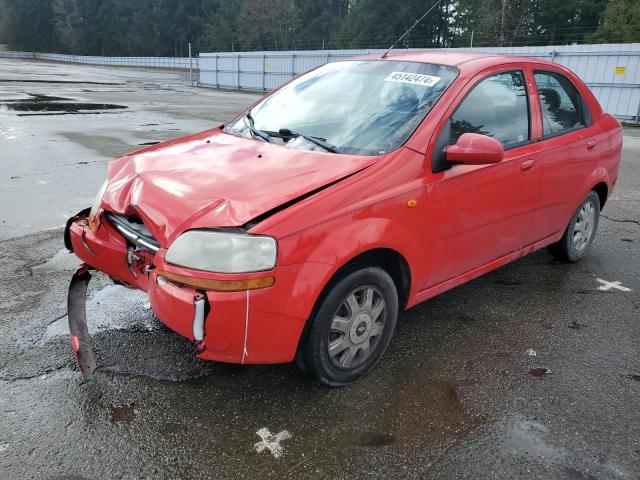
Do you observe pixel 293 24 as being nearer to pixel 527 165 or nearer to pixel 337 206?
pixel 527 165

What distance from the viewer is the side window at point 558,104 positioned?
155 inches

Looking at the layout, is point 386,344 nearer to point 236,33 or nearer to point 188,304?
point 188,304

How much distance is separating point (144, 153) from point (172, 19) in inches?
3542

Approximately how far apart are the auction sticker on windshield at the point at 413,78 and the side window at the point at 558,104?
42.3 inches

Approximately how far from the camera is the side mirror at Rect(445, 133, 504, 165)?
294 cm

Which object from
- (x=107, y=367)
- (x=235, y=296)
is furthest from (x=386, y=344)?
(x=107, y=367)

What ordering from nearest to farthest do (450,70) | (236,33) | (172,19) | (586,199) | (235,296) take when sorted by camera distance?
(235,296) < (450,70) < (586,199) < (236,33) < (172,19)

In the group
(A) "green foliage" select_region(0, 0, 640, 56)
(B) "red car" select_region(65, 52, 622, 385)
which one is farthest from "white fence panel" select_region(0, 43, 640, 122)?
(A) "green foliage" select_region(0, 0, 640, 56)

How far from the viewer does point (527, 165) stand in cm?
362

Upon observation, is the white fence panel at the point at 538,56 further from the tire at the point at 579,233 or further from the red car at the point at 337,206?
the tire at the point at 579,233

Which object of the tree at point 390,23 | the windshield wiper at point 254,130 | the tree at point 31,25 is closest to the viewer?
the windshield wiper at point 254,130

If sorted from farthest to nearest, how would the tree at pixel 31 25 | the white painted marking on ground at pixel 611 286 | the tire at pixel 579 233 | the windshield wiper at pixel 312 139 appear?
the tree at pixel 31 25, the tire at pixel 579 233, the white painted marking on ground at pixel 611 286, the windshield wiper at pixel 312 139

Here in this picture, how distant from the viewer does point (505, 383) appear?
3.00 m

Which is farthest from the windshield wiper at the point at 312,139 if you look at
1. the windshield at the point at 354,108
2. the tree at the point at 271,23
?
the tree at the point at 271,23
